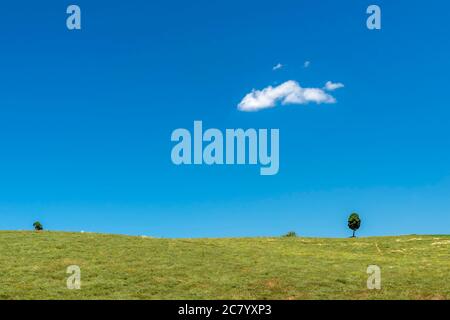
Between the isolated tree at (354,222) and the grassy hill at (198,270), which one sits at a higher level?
the isolated tree at (354,222)

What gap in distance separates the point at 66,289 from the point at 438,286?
23987mm

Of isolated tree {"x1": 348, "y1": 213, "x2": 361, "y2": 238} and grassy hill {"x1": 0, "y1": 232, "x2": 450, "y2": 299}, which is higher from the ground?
isolated tree {"x1": 348, "y1": 213, "x2": 361, "y2": 238}

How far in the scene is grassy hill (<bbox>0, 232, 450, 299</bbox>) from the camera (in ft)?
113

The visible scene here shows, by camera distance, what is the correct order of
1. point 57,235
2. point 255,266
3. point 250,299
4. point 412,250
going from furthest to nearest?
point 412,250, point 57,235, point 255,266, point 250,299

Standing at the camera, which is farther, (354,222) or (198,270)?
(354,222)

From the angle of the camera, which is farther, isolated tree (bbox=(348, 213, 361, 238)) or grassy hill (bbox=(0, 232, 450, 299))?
isolated tree (bbox=(348, 213, 361, 238))

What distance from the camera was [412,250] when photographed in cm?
5834

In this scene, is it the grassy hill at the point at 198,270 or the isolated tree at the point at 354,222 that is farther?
the isolated tree at the point at 354,222

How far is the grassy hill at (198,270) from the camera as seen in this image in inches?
1361

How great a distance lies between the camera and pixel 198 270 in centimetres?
3991

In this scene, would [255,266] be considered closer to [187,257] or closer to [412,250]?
[187,257]

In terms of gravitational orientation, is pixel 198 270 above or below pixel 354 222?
below
